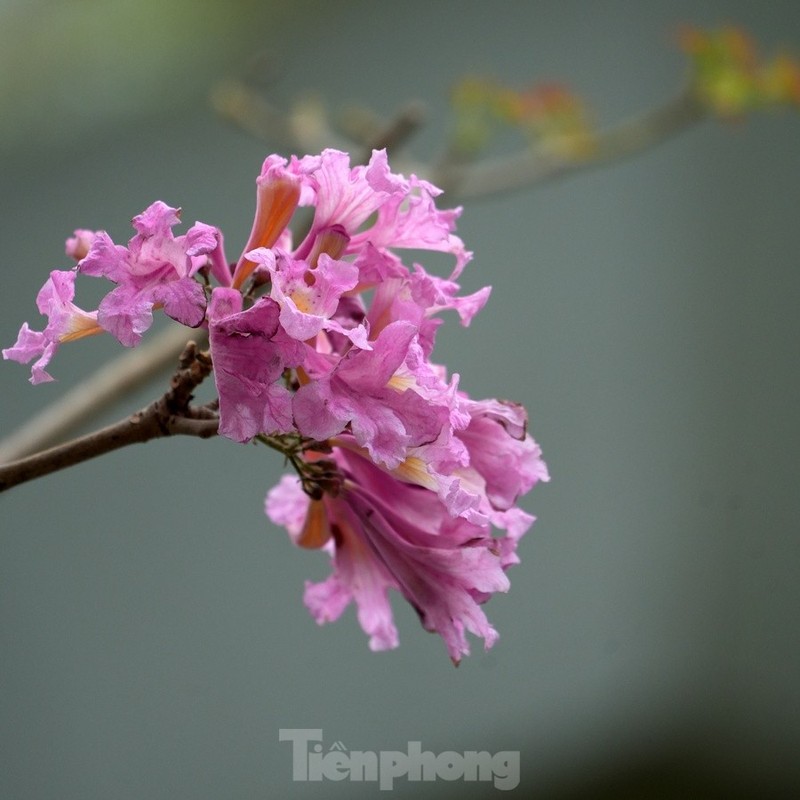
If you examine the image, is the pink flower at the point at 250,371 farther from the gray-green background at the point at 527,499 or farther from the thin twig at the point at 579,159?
the gray-green background at the point at 527,499

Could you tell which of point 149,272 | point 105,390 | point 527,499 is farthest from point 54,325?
point 527,499

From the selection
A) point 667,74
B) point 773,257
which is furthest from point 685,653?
point 667,74

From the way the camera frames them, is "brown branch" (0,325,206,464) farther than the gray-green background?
No

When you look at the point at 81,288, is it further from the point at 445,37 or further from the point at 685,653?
the point at 685,653

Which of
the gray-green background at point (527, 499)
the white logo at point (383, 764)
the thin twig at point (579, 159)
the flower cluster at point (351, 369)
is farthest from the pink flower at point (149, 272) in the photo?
the gray-green background at point (527, 499)

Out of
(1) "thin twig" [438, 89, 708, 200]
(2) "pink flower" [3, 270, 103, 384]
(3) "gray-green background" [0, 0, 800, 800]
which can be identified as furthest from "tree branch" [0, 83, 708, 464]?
(2) "pink flower" [3, 270, 103, 384]

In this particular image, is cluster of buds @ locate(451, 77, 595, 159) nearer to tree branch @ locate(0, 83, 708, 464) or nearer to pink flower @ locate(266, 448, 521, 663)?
tree branch @ locate(0, 83, 708, 464)
